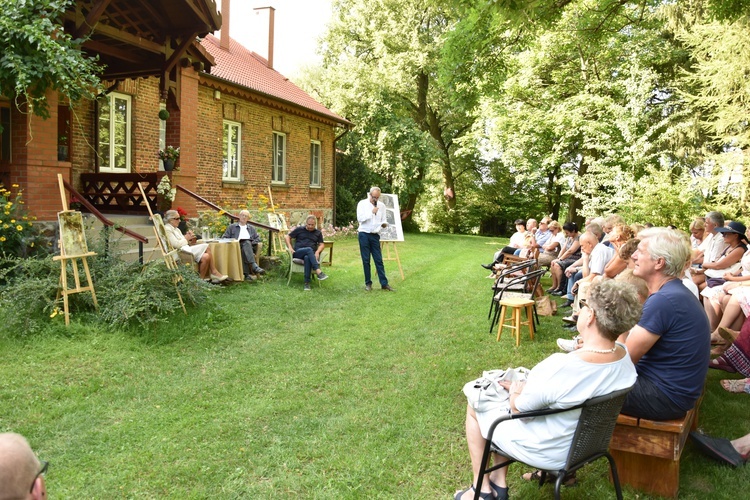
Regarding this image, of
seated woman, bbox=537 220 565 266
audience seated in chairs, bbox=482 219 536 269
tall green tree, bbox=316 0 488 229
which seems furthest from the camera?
tall green tree, bbox=316 0 488 229

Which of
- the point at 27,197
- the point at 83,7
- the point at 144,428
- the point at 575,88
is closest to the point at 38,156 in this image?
the point at 27,197

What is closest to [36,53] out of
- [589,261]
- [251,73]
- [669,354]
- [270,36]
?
[669,354]

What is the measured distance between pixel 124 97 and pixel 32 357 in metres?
7.91

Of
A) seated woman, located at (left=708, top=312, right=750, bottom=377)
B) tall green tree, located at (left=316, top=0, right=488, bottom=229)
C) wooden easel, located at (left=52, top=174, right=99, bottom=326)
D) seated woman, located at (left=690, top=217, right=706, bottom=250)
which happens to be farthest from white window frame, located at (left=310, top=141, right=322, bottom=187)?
seated woman, located at (left=708, top=312, right=750, bottom=377)

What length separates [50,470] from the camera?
3365 mm

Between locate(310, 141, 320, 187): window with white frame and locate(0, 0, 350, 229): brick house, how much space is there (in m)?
0.17

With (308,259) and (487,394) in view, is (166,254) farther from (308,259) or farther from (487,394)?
(487,394)

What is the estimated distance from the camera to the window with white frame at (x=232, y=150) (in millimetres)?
15531

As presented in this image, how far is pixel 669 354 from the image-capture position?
309 cm

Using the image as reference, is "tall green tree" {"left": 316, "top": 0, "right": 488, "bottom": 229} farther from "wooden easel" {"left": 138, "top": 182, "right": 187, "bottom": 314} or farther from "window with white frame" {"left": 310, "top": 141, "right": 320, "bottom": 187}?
"wooden easel" {"left": 138, "top": 182, "right": 187, "bottom": 314}

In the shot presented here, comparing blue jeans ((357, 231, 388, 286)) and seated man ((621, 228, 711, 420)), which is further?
blue jeans ((357, 231, 388, 286))

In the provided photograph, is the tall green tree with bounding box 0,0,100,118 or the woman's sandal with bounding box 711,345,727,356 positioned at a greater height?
the tall green tree with bounding box 0,0,100,118

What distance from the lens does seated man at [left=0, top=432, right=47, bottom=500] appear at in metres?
1.26

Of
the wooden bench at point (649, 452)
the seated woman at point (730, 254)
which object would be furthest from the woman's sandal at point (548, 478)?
the seated woman at point (730, 254)
